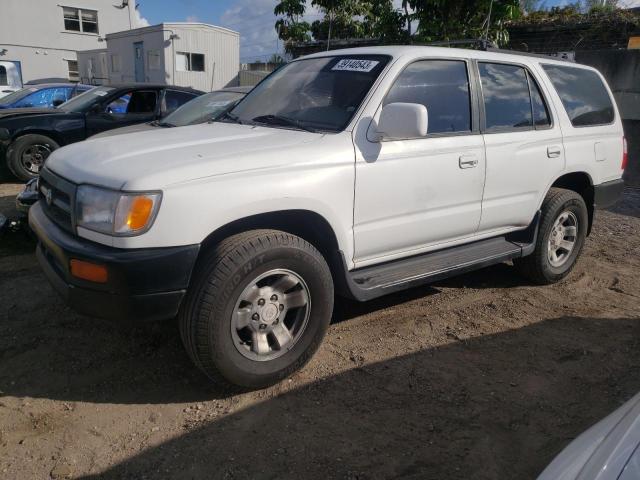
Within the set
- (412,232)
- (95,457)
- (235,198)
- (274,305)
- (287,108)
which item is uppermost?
(287,108)

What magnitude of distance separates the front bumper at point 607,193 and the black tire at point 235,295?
119 inches

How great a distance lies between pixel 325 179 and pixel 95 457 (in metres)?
1.78

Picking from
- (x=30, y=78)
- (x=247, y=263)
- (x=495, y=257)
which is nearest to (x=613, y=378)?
(x=495, y=257)

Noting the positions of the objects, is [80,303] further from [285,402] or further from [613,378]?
[613,378]

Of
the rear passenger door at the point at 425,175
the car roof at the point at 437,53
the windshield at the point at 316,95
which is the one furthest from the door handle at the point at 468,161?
the windshield at the point at 316,95

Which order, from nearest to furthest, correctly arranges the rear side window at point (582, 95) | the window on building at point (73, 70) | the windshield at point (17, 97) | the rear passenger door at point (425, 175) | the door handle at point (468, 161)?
1. the rear passenger door at point (425, 175)
2. the door handle at point (468, 161)
3. the rear side window at point (582, 95)
4. the windshield at point (17, 97)
5. the window on building at point (73, 70)

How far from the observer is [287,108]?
3643mm

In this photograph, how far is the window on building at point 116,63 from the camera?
75.2 ft

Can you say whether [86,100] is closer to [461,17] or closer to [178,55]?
[461,17]

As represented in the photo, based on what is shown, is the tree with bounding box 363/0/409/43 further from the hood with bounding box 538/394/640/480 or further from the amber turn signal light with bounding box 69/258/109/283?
the hood with bounding box 538/394/640/480

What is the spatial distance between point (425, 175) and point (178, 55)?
1893 centimetres

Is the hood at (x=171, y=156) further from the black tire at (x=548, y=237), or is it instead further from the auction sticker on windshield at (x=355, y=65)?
the black tire at (x=548, y=237)

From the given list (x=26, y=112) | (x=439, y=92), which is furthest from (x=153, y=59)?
(x=439, y=92)

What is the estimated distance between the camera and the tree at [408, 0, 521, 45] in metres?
8.20
